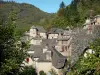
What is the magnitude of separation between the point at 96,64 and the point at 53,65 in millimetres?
37830

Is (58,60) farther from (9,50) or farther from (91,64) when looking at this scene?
(9,50)

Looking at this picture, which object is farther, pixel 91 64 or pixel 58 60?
pixel 58 60

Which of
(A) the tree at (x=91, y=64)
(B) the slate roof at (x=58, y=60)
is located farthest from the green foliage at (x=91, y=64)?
(B) the slate roof at (x=58, y=60)

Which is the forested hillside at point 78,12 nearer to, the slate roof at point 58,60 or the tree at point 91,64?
the slate roof at point 58,60

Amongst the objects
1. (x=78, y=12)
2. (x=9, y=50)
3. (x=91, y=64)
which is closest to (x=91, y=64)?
(x=91, y=64)

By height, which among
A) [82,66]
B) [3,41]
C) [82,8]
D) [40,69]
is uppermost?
[82,8]

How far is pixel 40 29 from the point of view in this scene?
108 meters

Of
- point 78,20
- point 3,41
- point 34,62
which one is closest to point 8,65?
point 3,41

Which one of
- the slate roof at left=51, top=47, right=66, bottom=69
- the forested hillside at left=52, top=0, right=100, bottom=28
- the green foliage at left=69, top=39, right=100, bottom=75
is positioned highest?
the forested hillside at left=52, top=0, right=100, bottom=28

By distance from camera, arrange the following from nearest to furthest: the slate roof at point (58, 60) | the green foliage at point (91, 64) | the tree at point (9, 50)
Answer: the tree at point (9, 50)
the green foliage at point (91, 64)
the slate roof at point (58, 60)

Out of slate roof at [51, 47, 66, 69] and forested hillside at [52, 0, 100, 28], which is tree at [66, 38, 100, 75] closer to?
slate roof at [51, 47, 66, 69]

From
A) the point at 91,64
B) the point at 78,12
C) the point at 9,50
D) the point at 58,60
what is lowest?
the point at 58,60

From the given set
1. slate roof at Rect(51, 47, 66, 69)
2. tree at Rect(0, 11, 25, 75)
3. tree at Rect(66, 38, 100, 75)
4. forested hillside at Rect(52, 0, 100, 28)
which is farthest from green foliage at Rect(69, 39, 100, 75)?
forested hillside at Rect(52, 0, 100, 28)

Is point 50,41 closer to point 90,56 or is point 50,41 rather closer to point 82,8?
point 82,8
